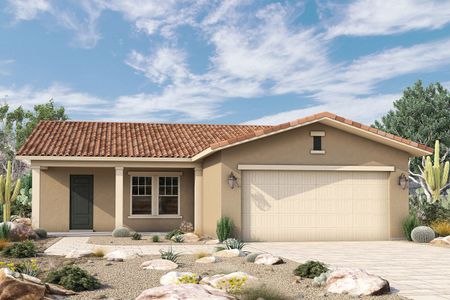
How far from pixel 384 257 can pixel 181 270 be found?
18.0 ft

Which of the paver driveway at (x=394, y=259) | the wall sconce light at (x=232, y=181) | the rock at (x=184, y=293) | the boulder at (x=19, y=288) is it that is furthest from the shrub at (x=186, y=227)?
the rock at (x=184, y=293)

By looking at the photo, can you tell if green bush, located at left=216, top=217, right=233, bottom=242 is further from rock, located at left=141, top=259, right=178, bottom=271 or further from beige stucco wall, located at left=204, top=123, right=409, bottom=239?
rock, located at left=141, top=259, right=178, bottom=271

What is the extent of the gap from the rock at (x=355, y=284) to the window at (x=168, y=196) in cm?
1330

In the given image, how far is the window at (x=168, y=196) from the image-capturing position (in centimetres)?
2183

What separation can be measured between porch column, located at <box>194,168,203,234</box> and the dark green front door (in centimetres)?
418

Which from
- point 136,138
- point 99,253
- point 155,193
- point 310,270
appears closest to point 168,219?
point 155,193

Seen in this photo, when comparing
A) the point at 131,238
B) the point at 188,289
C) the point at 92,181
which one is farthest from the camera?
the point at 92,181

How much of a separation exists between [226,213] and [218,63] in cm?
818

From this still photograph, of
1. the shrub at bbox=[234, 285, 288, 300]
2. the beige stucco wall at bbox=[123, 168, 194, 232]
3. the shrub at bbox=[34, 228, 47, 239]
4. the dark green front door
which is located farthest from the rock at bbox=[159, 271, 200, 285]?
the dark green front door

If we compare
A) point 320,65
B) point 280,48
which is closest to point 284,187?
point 280,48

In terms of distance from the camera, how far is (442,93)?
3925 centimetres

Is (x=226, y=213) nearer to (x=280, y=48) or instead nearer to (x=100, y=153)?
(x=100, y=153)

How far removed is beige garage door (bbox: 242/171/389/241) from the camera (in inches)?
701

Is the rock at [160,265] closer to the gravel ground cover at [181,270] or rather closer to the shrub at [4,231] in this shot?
the gravel ground cover at [181,270]
